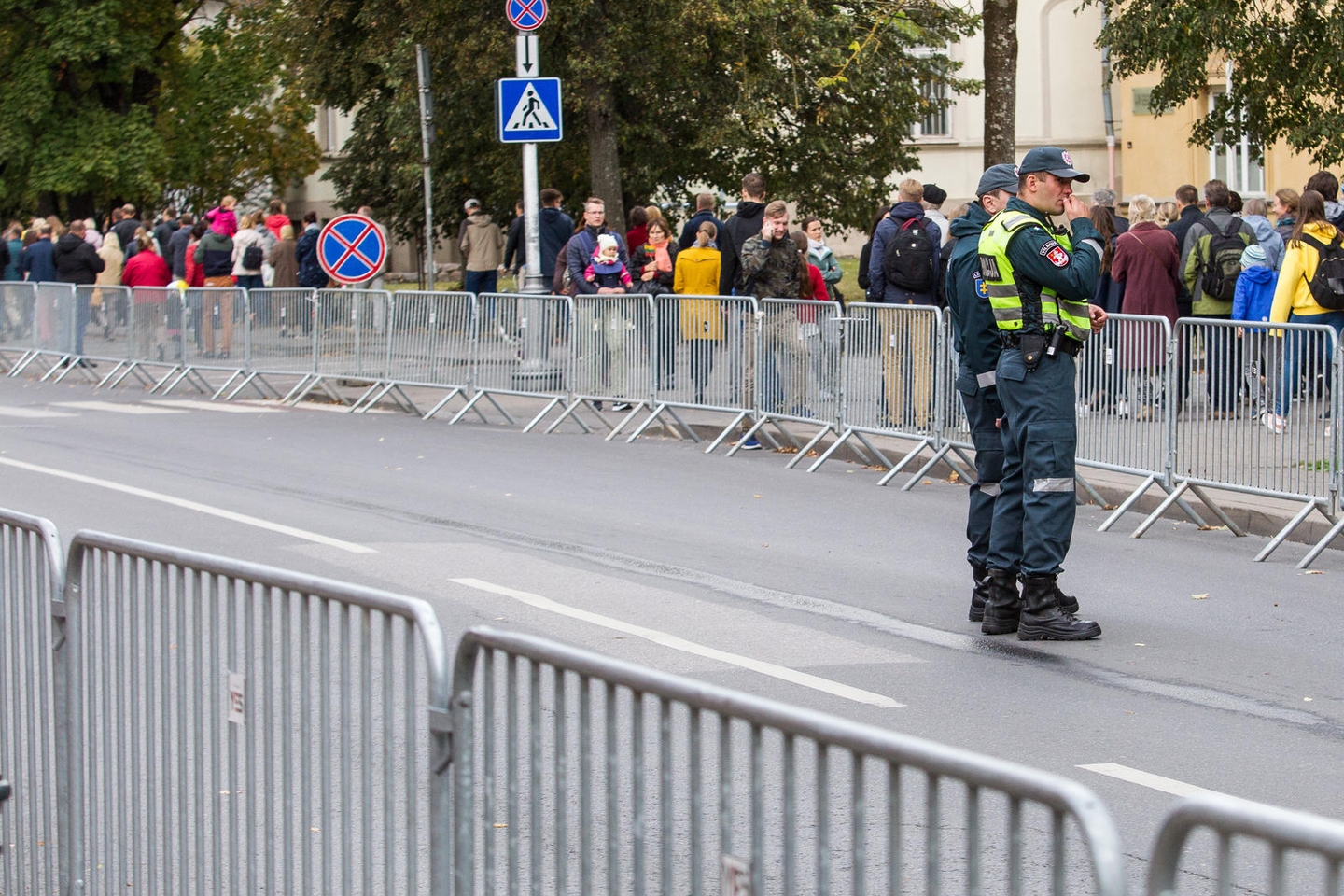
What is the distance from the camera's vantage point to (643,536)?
35.8ft

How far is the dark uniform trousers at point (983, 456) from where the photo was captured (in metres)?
8.35

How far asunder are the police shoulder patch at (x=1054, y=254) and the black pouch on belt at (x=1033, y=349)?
31 cm

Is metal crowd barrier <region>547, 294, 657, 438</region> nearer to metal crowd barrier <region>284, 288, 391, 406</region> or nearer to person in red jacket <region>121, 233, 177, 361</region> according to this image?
metal crowd barrier <region>284, 288, 391, 406</region>

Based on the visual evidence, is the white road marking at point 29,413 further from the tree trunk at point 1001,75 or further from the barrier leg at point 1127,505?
the barrier leg at point 1127,505

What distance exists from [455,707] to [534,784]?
19cm

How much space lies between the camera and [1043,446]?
7781 millimetres

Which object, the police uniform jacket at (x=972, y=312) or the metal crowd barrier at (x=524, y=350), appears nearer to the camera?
the police uniform jacket at (x=972, y=312)

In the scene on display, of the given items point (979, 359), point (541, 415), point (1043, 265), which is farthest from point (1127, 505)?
point (541, 415)

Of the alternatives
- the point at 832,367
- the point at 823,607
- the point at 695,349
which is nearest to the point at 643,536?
the point at 823,607

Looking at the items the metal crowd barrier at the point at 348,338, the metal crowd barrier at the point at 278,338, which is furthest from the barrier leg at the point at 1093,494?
the metal crowd barrier at the point at 278,338

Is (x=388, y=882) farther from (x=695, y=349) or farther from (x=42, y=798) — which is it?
(x=695, y=349)

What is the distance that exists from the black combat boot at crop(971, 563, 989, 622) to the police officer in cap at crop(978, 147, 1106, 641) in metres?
0.32

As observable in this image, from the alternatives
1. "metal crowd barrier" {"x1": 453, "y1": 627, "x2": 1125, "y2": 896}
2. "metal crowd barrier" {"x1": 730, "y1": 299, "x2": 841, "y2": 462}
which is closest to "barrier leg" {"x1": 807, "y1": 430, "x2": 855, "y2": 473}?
"metal crowd barrier" {"x1": 730, "y1": 299, "x2": 841, "y2": 462}

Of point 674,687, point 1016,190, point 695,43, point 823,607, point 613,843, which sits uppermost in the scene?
point 695,43
